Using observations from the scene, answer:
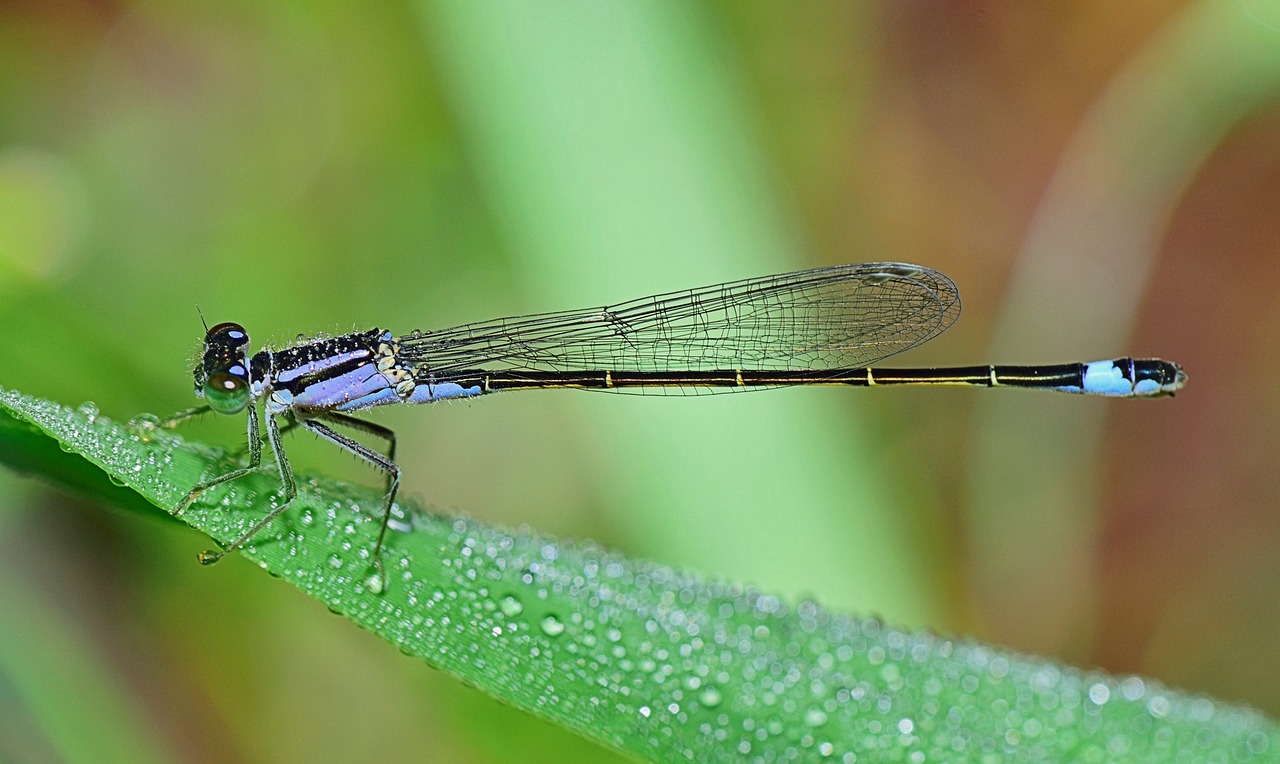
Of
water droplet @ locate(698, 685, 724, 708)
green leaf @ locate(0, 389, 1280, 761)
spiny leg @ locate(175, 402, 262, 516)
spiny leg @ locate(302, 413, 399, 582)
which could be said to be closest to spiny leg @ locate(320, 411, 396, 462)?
spiny leg @ locate(302, 413, 399, 582)

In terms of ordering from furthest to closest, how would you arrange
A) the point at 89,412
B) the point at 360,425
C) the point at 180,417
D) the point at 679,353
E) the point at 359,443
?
the point at 679,353
the point at 360,425
the point at 359,443
the point at 180,417
the point at 89,412

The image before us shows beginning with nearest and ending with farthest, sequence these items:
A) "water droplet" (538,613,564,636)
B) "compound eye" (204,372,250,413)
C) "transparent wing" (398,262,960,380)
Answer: "water droplet" (538,613,564,636)
"compound eye" (204,372,250,413)
"transparent wing" (398,262,960,380)

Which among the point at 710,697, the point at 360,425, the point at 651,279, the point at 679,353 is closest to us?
the point at 710,697

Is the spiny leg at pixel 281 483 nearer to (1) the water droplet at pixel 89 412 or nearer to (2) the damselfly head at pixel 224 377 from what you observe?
(2) the damselfly head at pixel 224 377

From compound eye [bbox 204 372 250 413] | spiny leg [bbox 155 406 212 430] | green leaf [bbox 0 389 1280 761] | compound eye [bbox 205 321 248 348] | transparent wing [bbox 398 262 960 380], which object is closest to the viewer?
green leaf [bbox 0 389 1280 761]

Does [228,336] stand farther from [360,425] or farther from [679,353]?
[679,353]

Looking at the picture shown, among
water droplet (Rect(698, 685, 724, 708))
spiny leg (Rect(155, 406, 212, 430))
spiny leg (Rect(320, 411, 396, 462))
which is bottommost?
water droplet (Rect(698, 685, 724, 708))

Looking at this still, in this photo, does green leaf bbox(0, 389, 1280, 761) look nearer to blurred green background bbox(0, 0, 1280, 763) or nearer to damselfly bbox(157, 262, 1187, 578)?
blurred green background bbox(0, 0, 1280, 763)

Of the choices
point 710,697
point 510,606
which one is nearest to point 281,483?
point 510,606
